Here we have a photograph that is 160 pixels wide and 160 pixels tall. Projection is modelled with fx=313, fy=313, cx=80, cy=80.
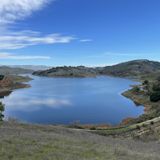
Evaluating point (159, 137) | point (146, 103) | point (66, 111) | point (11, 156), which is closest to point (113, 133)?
point (159, 137)

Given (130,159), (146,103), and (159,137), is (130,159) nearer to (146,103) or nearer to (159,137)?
(159,137)

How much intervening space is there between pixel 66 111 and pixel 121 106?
21.0m

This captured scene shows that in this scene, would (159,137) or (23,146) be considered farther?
(159,137)

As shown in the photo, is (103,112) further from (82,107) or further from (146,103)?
(146,103)

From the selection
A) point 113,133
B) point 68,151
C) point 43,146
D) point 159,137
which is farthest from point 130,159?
point 113,133

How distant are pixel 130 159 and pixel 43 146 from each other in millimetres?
Answer: 5076

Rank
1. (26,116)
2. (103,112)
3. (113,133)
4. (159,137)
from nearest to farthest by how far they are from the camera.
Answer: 1. (159,137)
2. (113,133)
3. (26,116)
4. (103,112)

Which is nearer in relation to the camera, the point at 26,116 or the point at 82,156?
the point at 82,156

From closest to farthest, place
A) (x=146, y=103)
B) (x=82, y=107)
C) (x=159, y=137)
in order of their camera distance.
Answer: (x=159, y=137)
(x=82, y=107)
(x=146, y=103)

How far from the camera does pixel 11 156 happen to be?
15031mm

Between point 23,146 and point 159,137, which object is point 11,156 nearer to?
point 23,146

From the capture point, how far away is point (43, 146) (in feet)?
60.0

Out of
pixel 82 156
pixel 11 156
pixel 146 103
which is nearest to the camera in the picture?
pixel 11 156

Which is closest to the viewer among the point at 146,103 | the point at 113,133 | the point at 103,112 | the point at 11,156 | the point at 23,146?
the point at 11,156
